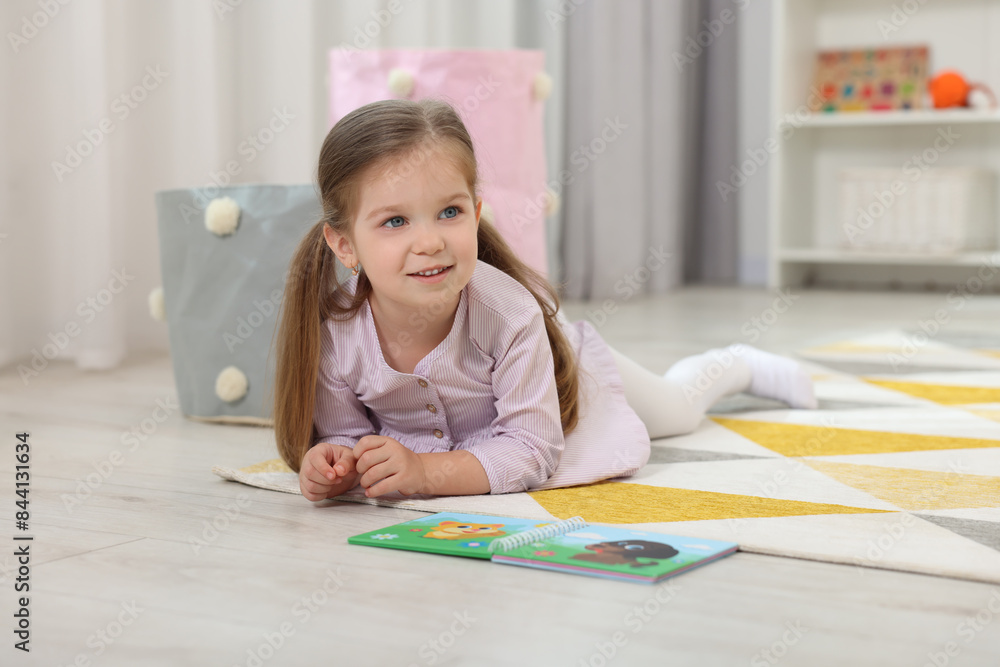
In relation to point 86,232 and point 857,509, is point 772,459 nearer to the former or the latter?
point 857,509

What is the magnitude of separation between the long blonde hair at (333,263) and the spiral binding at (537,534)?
219mm

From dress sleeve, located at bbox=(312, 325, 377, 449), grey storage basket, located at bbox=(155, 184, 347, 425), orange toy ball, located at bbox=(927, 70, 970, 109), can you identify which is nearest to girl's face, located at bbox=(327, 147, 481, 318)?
dress sleeve, located at bbox=(312, 325, 377, 449)

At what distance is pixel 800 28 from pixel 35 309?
2393 millimetres

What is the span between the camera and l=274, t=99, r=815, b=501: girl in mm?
886

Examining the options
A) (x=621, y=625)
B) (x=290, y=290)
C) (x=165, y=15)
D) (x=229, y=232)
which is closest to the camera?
(x=621, y=625)

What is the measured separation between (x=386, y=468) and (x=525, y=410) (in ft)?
0.45

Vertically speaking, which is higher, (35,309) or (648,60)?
(648,60)

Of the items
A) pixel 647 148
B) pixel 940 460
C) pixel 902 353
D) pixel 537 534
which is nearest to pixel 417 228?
pixel 537 534

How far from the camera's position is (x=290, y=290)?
3.23 ft

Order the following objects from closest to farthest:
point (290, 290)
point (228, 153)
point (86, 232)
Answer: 1. point (290, 290)
2. point (86, 232)
3. point (228, 153)

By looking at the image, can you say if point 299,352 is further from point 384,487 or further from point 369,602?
point 369,602

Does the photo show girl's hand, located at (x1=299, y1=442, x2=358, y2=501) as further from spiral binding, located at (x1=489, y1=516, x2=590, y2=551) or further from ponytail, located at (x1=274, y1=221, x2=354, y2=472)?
spiral binding, located at (x1=489, y1=516, x2=590, y2=551)

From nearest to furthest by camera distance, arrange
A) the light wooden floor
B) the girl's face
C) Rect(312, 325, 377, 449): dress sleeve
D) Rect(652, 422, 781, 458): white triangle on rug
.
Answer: the light wooden floor
the girl's face
Rect(312, 325, 377, 449): dress sleeve
Rect(652, 422, 781, 458): white triangle on rug

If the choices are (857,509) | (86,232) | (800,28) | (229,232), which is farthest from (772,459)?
(800,28)
